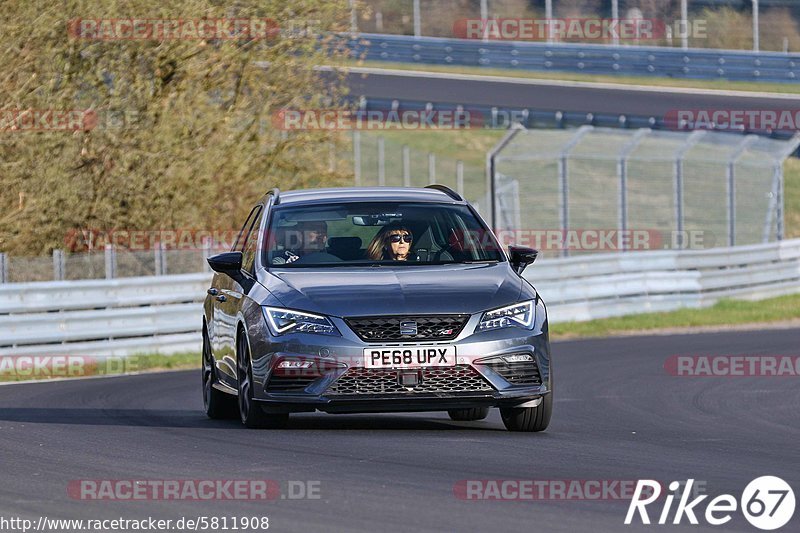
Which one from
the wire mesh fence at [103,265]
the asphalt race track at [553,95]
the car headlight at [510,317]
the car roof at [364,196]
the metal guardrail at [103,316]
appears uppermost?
the car roof at [364,196]

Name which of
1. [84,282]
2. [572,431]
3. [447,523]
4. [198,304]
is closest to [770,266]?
[198,304]

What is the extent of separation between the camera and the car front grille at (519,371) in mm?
10219

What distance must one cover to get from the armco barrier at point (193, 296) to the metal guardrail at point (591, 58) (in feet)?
43.1

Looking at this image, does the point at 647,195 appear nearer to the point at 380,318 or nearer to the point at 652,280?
the point at 652,280

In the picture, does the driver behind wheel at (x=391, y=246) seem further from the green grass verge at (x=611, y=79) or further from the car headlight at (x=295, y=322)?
the green grass verge at (x=611, y=79)

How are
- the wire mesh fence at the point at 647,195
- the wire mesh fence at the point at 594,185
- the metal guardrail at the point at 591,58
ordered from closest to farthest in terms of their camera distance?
the wire mesh fence at the point at 594,185, the wire mesh fence at the point at 647,195, the metal guardrail at the point at 591,58

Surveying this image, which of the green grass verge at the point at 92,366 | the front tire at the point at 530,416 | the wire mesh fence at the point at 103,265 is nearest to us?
the front tire at the point at 530,416

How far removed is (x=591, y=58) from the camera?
4578 cm

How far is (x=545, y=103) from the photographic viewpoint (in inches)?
1734

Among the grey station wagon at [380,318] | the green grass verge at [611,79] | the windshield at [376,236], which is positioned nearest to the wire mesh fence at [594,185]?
the green grass verge at [611,79]

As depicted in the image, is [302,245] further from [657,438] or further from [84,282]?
[84,282]

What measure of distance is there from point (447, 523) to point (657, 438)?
13.0ft

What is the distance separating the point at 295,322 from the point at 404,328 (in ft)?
2.34

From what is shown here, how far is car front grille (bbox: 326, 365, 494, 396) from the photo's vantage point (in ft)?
33.0
